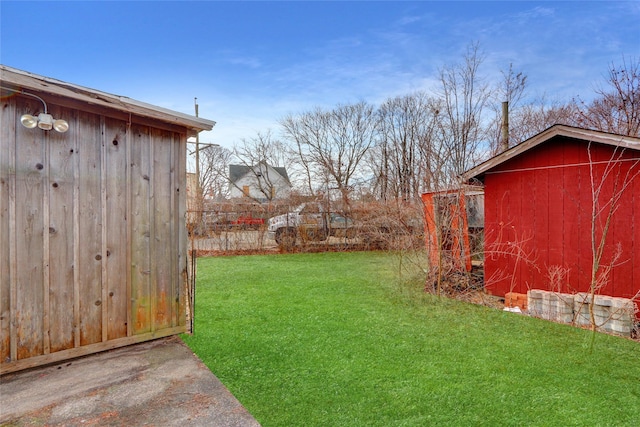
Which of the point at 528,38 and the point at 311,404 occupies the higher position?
the point at 528,38

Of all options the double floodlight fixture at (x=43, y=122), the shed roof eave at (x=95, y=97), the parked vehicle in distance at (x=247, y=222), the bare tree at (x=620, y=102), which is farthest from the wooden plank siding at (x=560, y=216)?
the parked vehicle in distance at (x=247, y=222)

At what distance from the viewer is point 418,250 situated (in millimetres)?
7121

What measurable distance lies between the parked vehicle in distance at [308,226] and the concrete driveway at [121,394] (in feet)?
27.7

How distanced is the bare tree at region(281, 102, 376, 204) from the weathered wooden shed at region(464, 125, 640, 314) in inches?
584

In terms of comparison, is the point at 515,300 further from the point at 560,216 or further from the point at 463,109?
the point at 463,109

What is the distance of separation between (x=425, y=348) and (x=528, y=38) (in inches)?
424

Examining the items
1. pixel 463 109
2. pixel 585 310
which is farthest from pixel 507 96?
pixel 585 310

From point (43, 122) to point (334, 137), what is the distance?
1941 cm

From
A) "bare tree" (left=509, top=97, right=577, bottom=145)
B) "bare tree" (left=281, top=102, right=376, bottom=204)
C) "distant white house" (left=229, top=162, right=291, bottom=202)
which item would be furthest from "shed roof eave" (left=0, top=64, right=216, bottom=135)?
"bare tree" (left=281, top=102, right=376, bottom=204)

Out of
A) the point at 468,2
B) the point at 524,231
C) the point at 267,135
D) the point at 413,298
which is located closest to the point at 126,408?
the point at 413,298

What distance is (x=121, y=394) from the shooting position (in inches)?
92.7

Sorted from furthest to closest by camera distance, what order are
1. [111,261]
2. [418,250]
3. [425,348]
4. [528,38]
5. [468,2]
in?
1. [528,38]
2. [468,2]
3. [418,250]
4. [425,348]
5. [111,261]

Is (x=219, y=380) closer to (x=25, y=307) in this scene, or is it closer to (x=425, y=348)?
(x=25, y=307)

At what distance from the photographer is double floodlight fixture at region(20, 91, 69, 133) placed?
8.57 ft
